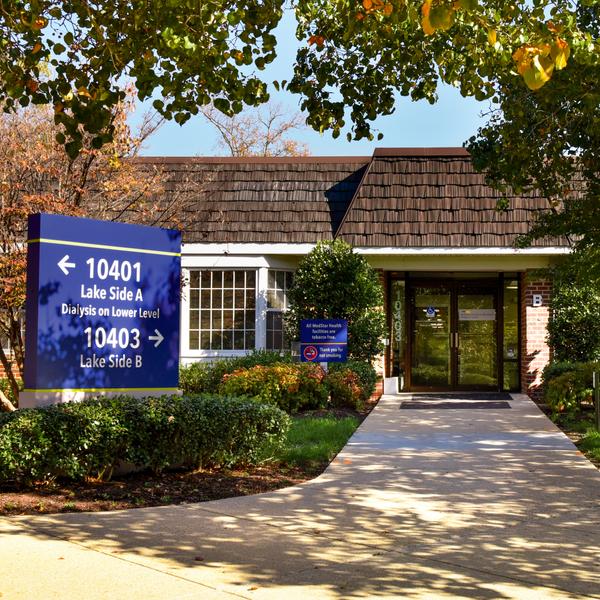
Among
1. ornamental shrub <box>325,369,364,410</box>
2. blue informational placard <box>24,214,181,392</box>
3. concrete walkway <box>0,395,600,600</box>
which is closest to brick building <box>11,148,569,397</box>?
ornamental shrub <box>325,369,364,410</box>

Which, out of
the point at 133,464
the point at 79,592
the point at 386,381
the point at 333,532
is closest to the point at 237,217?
the point at 386,381

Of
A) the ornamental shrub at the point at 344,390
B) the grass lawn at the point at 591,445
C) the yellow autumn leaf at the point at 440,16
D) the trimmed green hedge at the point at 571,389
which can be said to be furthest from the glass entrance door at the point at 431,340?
the yellow autumn leaf at the point at 440,16

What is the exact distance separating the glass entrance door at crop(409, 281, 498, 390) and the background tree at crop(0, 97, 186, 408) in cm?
765

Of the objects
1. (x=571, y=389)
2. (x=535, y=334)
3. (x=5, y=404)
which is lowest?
(x=5, y=404)

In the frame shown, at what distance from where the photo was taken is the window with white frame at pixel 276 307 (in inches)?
733

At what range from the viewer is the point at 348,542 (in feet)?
20.4

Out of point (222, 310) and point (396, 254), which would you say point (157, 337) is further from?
point (396, 254)

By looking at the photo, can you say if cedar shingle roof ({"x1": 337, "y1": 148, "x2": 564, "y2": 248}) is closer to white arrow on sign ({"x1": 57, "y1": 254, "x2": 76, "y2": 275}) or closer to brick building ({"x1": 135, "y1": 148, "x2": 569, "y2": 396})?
brick building ({"x1": 135, "y1": 148, "x2": 569, "y2": 396})

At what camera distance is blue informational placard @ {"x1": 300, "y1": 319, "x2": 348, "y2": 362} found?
15.9 metres

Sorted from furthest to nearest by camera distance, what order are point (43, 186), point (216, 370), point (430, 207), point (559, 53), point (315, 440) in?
point (430, 207), point (216, 370), point (43, 186), point (315, 440), point (559, 53)

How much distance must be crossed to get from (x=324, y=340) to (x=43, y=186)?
564 cm

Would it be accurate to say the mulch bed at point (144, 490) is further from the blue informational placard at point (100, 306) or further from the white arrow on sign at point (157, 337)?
the white arrow on sign at point (157, 337)

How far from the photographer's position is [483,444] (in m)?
11.4

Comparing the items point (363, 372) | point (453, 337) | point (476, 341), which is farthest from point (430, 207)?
point (363, 372)
